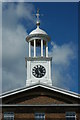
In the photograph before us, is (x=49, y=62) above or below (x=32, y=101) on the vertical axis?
above

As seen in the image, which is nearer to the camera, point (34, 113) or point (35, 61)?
point (34, 113)

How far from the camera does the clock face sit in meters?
43.1

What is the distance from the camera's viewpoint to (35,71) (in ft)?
142

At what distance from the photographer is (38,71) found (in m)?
43.3

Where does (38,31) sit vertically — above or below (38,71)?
above

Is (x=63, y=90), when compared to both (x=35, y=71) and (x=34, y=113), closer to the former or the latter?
(x=34, y=113)

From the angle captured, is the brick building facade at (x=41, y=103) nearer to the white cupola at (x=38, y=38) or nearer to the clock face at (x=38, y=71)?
the clock face at (x=38, y=71)

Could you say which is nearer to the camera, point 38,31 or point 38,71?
point 38,71

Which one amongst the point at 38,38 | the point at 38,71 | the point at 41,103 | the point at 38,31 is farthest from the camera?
the point at 38,31

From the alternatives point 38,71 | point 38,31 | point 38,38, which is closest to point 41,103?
point 38,71

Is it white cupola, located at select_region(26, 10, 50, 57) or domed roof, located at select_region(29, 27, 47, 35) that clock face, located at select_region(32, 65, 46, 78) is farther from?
domed roof, located at select_region(29, 27, 47, 35)

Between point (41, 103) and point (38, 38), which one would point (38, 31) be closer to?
point (38, 38)

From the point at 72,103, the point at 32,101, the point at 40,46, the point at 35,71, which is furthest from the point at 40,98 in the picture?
the point at 40,46

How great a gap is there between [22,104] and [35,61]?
25.1ft
